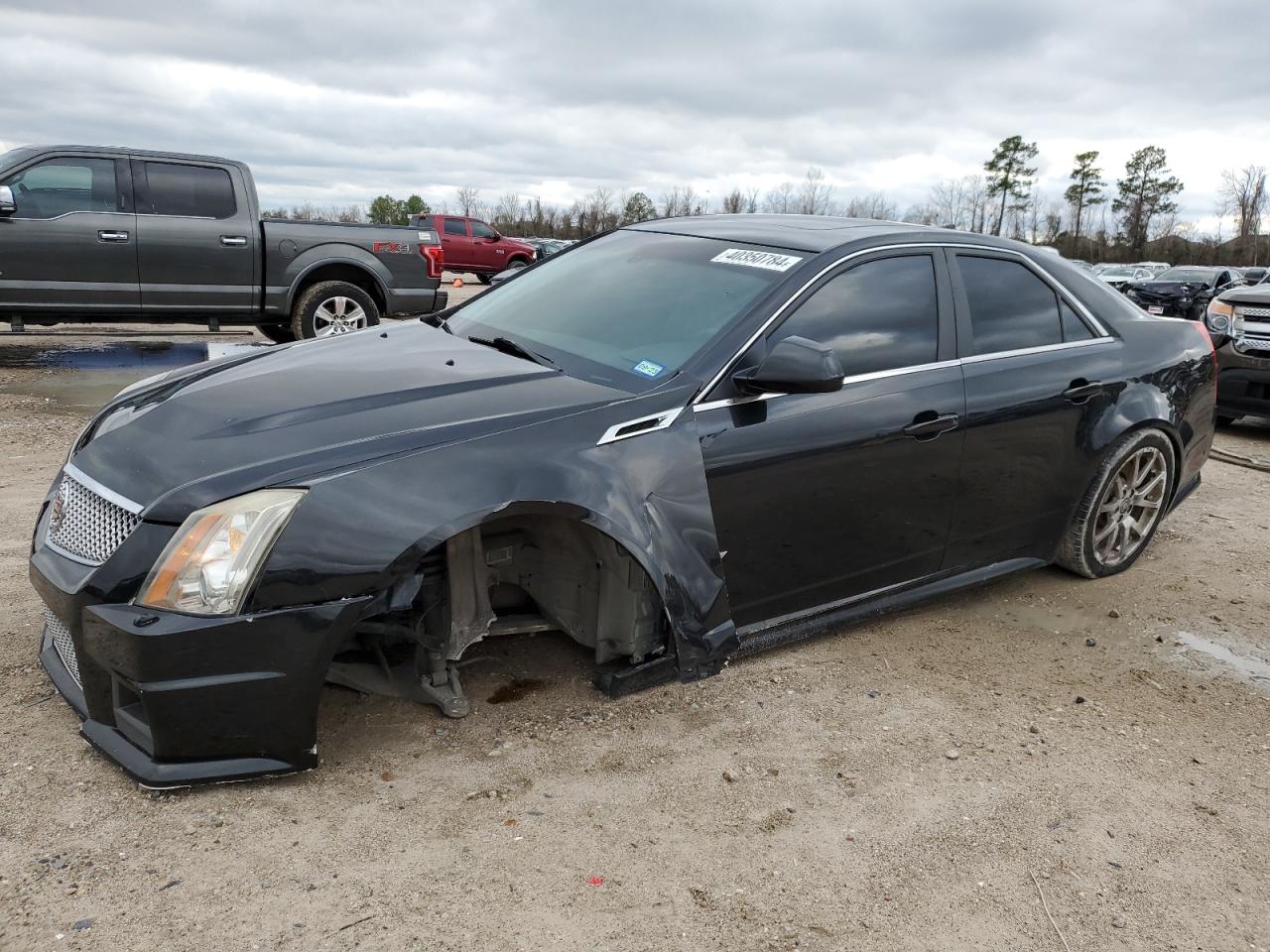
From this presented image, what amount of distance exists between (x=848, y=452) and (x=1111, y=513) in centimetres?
187

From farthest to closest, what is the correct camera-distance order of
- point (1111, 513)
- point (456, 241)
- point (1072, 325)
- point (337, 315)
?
point (456, 241), point (337, 315), point (1111, 513), point (1072, 325)

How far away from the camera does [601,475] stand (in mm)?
2840

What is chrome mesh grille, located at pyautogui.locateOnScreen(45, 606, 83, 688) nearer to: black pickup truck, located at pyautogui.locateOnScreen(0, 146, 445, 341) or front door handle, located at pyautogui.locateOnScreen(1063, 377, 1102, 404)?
front door handle, located at pyautogui.locateOnScreen(1063, 377, 1102, 404)

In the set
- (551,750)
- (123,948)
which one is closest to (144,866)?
(123,948)

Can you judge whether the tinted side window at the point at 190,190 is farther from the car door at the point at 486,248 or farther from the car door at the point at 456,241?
the car door at the point at 486,248

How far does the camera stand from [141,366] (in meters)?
9.15

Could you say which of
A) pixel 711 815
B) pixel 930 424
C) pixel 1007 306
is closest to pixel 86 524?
pixel 711 815

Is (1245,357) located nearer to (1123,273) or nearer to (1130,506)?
(1130,506)

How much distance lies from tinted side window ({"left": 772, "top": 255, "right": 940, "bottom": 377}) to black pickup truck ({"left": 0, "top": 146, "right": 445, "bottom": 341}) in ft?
20.4

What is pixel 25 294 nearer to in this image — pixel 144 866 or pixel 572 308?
pixel 572 308

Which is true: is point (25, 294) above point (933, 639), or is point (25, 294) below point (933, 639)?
above

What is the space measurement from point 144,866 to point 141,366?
7888mm

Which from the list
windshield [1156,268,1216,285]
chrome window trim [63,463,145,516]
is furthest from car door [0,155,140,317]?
windshield [1156,268,1216,285]

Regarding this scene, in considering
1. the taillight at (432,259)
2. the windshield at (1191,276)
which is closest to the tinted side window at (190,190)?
the taillight at (432,259)
